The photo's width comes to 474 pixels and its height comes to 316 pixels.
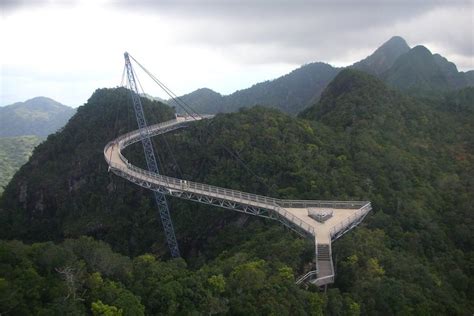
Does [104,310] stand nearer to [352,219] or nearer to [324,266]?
[324,266]

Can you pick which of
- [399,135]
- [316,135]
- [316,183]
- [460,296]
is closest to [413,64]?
[399,135]

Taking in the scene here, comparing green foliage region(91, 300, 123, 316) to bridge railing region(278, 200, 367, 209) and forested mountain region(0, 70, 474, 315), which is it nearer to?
forested mountain region(0, 70, 474, 315)

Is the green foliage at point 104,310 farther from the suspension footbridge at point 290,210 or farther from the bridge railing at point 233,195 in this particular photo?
the bridge railing at point 233,195

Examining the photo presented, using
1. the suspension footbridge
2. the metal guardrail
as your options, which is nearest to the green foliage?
the suspension footbridge

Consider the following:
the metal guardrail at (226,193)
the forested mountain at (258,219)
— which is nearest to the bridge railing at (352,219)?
the forested mountain at (258,219)

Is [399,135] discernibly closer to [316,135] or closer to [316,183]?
[316,135]

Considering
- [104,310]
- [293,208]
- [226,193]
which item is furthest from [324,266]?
[104,310]
